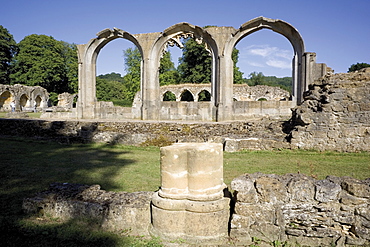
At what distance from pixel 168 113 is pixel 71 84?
31995mm

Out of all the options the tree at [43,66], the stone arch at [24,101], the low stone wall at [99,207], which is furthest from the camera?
the tree at [43,66]

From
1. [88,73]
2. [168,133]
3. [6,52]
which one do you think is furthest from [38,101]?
[168,133]

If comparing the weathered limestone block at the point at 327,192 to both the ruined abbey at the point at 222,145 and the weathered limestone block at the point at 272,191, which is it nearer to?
the ruined abbey at the point at 222,145

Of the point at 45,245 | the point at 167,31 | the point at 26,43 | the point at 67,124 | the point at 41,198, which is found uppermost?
the point at 26,43

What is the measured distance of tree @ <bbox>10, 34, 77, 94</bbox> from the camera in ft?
125

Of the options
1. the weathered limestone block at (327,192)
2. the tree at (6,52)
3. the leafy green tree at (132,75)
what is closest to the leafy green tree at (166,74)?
the leafy green tree at (132,75)

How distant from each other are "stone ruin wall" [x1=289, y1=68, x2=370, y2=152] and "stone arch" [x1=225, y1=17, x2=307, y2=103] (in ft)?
17.0

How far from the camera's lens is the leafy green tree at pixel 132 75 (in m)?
40.6

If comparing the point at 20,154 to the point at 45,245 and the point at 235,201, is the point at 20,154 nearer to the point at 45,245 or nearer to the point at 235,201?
the point at 45,245

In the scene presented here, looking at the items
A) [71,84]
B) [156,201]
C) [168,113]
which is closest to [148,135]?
[168,113]

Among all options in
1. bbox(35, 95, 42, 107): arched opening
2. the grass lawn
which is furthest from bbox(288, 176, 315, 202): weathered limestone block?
bbox(35, 95, 42, 107): arched opening

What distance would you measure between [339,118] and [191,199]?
20.5 feet

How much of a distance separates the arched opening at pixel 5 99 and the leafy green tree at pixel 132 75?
49.4ft

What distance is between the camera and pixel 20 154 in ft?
24.9
